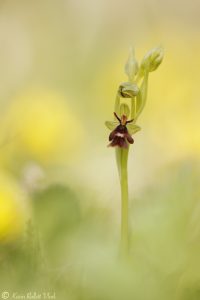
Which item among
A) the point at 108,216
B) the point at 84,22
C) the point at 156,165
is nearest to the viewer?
the point at 108,216

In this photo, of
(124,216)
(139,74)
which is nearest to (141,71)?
(139,74)

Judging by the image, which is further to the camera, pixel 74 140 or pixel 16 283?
pixel 74 140

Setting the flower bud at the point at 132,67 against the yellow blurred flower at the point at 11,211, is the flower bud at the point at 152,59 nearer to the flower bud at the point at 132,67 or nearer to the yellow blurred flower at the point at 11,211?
the flower bud at the point at 132,67

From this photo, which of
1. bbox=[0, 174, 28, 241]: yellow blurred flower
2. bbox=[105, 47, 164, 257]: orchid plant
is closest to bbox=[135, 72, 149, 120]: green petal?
bbox=[105, 47, 164, 257]: orchid plant

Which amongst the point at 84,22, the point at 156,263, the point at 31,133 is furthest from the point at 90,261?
the point at 84,22

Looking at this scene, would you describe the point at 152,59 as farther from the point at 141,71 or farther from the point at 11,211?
the point at 11,211

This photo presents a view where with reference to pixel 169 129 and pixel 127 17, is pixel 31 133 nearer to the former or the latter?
pixel 169 129
